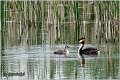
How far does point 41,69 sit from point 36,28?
9.85 metres

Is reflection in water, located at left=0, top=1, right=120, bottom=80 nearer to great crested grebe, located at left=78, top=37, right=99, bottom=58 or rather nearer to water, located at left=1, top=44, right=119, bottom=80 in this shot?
water, located at left=1, top=44, right=119, bottom=80

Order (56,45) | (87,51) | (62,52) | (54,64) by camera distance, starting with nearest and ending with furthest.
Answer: (54,64) < (62,52) < (87,51) < (56,45)

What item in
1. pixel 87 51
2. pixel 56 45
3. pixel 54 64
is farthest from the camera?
pixel 56 45

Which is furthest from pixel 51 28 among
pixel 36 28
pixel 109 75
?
pixel 109 75

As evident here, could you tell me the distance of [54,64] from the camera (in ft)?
50.5

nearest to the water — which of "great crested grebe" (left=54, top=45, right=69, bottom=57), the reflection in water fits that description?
the reflection in water

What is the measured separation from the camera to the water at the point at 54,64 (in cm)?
1342

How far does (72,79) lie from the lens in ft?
42.5

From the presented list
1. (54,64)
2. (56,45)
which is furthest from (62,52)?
(54,64)

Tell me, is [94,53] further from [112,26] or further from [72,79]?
[72,79]

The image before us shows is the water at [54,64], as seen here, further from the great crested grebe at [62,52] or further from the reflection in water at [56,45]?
the great crested grebe at [62,52]

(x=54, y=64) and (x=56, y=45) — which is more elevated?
(x=56, y=45)

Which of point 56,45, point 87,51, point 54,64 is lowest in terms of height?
point 54,64

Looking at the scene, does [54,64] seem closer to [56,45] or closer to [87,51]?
[87,51]
